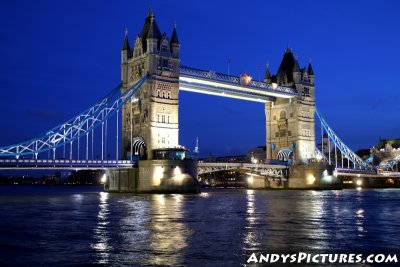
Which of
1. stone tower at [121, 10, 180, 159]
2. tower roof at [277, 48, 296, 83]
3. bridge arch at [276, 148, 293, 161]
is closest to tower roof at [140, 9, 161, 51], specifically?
stone tower at [121, 10, 180, 159]

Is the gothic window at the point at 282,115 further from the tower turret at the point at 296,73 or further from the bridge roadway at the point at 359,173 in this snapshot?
the bridge roadway at the point at 359,173

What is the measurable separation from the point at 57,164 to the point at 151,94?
598 inches

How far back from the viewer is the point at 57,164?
58.9 m

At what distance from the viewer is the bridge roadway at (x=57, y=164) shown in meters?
56.3

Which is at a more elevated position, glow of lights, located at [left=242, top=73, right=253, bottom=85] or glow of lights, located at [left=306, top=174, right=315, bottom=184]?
glow of lights, located at [left=242, top=73, right=253, bottom=85]

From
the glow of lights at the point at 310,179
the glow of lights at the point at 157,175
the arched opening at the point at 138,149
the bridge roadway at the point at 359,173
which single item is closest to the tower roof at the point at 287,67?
the glow of lights at the point at 310,179

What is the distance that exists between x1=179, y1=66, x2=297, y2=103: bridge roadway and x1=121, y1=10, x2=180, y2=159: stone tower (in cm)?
320

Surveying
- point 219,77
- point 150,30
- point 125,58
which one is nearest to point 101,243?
point 150,30

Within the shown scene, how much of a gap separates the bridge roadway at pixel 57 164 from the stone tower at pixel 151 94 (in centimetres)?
513

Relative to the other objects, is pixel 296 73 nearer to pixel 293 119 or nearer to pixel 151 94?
pixel 293 119

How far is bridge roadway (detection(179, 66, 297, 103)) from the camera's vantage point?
73.0 meters

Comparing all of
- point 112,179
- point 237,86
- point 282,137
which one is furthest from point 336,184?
point 112,179

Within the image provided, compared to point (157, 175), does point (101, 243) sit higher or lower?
lower

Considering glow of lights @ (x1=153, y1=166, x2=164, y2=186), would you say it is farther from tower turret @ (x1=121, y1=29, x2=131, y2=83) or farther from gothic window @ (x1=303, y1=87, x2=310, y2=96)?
gothic window @ (x1=303, y1=87, x2=310, y2=96)
